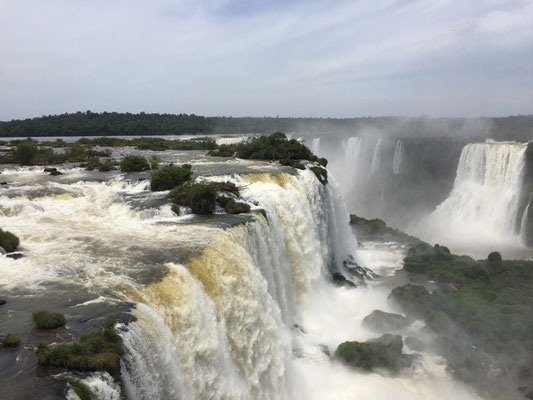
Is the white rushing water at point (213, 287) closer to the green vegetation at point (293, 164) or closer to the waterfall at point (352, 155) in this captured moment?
the green vegetation at point (293, 164)

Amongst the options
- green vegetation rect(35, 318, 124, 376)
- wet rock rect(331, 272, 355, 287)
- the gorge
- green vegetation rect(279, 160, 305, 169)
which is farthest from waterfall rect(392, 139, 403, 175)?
green vegetation rect(35, 318, 124, 376)

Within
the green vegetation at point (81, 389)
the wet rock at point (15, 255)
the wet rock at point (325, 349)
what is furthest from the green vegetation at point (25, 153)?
the green vegetation at point (81, 389)

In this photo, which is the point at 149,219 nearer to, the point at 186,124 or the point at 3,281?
the point at 3,281

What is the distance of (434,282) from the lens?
80.3 feet

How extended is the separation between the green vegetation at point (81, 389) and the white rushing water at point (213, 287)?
11 centimetres

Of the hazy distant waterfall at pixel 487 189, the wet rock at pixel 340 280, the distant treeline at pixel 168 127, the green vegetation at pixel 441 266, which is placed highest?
the distant treeline at pixel 168 127

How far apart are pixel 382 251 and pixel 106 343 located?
85.3 ft

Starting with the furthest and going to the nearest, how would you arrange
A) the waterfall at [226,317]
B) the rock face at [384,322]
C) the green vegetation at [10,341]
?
the rock face at [384,322] < the waterfall at [226,317] < the green vegetation at [10,341]

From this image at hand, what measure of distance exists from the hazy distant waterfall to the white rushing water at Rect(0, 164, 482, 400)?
17969 millimetres

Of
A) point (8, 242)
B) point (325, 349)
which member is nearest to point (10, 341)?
point (8, 242)

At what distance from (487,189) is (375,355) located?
26819 mm

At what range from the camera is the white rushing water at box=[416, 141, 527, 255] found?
34.1 meters

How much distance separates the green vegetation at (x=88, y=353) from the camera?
6.59m

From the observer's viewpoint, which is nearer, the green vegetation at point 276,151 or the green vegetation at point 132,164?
the green vegetation at point 132,164
